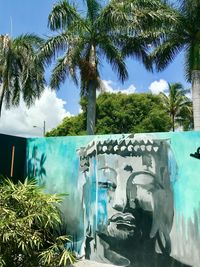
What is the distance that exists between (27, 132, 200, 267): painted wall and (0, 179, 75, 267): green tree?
508mm

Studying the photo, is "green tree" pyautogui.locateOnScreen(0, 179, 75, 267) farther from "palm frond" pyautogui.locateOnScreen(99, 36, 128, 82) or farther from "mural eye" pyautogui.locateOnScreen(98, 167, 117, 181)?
"palm frond" pyautogui.locateOnScreen(99, 36, 128, 82)

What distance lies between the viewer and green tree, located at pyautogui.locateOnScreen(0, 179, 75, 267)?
555 cm

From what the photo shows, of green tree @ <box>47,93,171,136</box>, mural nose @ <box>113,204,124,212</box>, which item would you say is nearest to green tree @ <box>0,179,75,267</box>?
mural nose @ <box>113,204,124,212</box>

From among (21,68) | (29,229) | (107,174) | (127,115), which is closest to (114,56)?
(21,68)

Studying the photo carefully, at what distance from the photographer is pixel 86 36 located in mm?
14820

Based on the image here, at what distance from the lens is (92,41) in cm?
1492

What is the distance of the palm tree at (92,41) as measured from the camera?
13828 millimetres

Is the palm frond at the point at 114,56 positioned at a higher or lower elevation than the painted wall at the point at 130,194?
higher

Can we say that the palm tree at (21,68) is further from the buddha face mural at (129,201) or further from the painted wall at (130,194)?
the buddha face mural at (129,201)

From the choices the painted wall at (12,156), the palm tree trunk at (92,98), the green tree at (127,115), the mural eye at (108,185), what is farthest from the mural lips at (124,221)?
the green tree at (127,115)

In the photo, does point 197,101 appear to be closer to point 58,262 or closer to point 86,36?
point 86,36

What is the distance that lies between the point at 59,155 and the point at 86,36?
912 centimetres

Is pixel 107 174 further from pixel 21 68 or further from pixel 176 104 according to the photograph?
pixel 176 104

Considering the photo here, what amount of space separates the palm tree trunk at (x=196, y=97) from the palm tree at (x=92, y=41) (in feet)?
9.22
